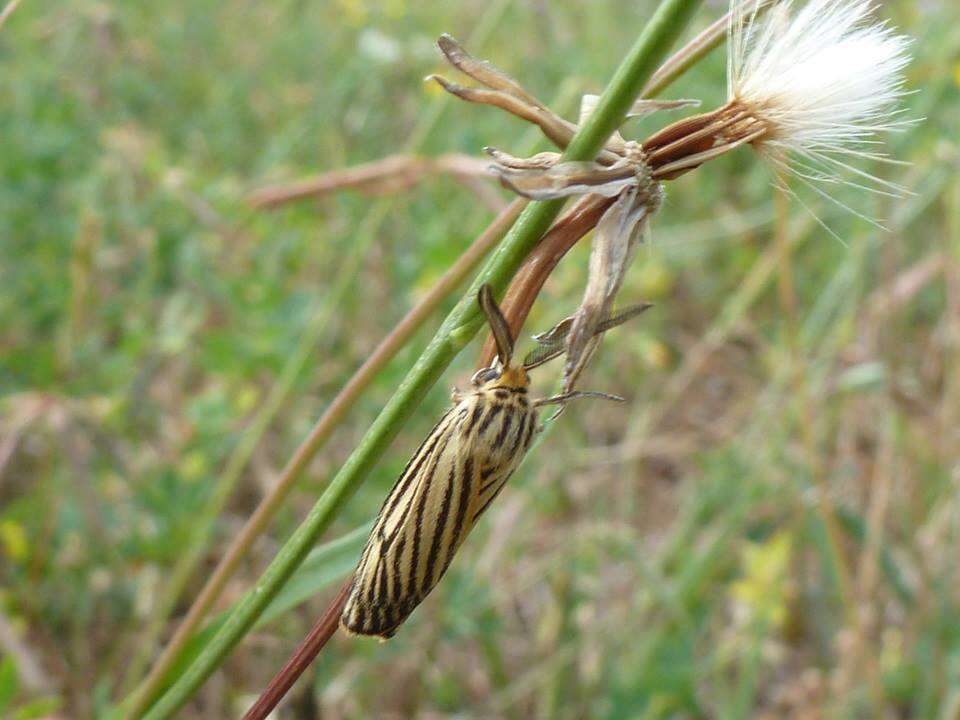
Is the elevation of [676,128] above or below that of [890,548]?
below

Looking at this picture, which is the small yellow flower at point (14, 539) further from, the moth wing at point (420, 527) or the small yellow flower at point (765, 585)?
the moth wing at point (420, 527)

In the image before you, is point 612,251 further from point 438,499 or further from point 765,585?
point 765,585

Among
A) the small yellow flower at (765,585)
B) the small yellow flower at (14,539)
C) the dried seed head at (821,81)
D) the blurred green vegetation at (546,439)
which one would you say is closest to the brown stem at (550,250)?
the dried seed head at (821,81)

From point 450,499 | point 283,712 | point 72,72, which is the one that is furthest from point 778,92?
point 72,72

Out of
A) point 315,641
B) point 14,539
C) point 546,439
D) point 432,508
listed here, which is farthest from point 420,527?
point 14,539

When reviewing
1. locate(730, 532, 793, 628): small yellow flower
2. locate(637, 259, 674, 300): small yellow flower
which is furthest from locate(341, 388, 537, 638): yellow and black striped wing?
locate(637, 259, 674, 300): small yellow flower

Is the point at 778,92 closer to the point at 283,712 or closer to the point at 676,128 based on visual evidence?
the point at 676,128
